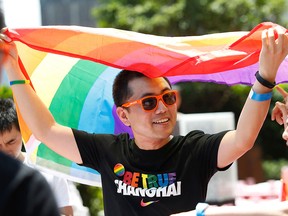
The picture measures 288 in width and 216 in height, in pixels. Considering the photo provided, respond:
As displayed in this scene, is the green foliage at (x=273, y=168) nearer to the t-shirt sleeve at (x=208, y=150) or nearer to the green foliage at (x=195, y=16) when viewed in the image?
the green foliage at (x=195, y=16)

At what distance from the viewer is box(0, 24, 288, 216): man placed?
3080 mm

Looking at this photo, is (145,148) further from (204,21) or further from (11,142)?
(204,21)

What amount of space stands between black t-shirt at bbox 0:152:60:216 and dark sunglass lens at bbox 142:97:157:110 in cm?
154

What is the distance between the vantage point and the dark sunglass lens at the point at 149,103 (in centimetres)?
319

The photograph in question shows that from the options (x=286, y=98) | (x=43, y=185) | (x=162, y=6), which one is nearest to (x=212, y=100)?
(x=162, y=6)

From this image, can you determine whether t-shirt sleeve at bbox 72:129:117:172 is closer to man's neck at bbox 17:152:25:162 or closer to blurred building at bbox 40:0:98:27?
man's neck at bbox 17:152:25:162

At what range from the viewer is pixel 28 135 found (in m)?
3.85

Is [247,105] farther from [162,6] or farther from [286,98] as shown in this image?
[162,6]

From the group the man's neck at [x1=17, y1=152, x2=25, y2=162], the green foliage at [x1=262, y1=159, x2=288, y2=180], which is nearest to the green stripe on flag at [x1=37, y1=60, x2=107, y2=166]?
the man's neck at [x1=17, y1=152, x2=25, y2=162]

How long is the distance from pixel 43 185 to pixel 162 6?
13304 mm

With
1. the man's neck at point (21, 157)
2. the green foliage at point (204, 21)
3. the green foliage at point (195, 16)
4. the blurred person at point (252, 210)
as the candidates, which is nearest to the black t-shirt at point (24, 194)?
the blurred person at point (252, 210)

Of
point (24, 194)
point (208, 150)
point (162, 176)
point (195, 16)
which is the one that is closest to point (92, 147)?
point (162, 176)

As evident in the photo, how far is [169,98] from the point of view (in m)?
3.21

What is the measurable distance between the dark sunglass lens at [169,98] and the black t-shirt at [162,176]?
0.57 feet
